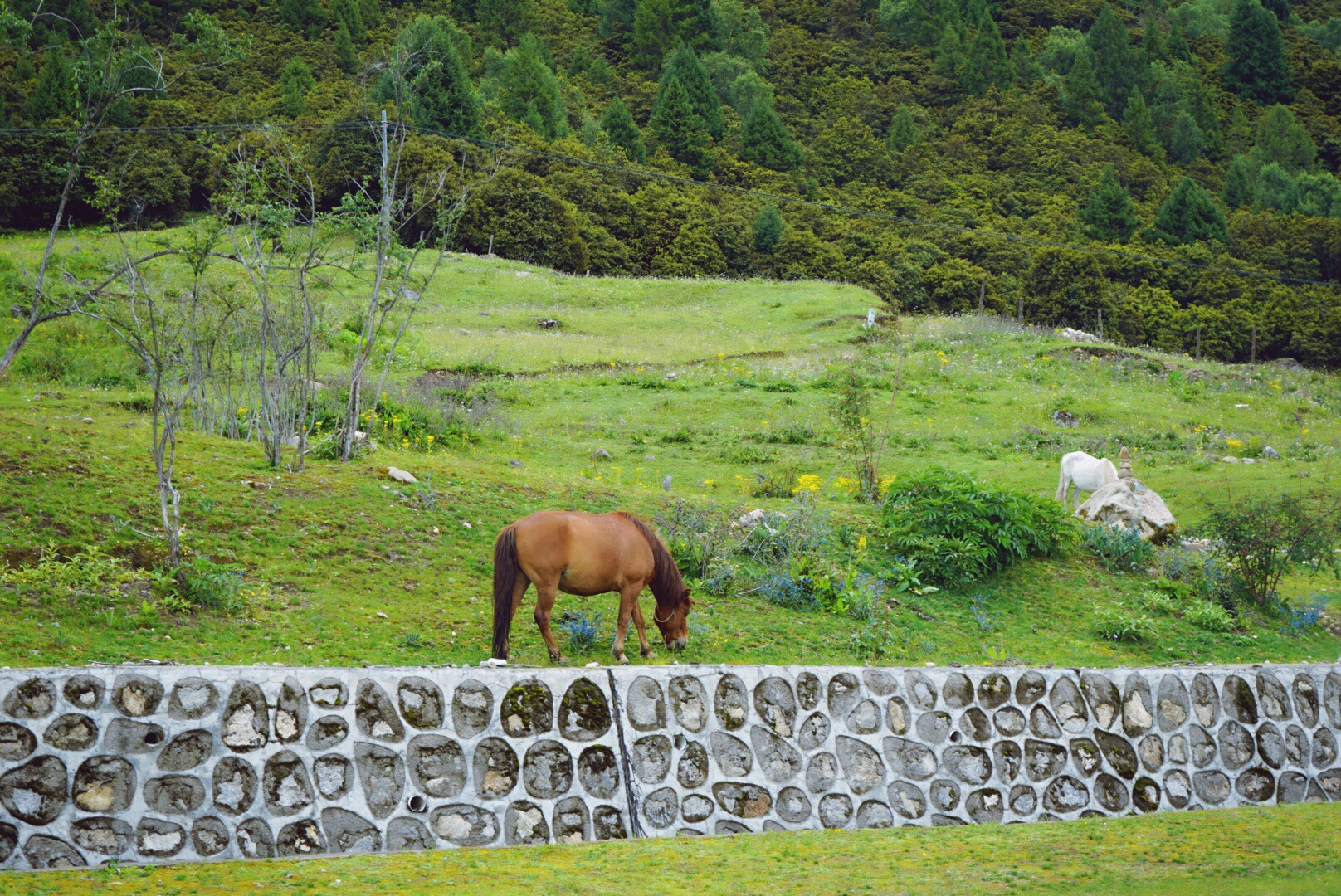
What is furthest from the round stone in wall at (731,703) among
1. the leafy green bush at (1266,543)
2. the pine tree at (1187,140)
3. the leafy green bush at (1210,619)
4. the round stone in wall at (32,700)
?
the pine tree at (1187,140)

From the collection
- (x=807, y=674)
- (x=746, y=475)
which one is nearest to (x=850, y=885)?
(x=807, y=674)

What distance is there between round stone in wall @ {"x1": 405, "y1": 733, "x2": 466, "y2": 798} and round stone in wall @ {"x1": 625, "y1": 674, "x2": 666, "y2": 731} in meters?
1.26

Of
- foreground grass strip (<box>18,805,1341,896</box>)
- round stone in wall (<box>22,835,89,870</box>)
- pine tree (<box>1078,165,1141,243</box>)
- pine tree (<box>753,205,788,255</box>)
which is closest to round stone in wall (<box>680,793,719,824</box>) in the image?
foreground grass strip (<box>18,805,1341,896</box>)

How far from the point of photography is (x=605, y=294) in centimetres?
4722

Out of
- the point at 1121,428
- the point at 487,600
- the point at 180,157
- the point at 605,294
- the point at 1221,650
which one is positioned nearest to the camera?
the point at 487,600

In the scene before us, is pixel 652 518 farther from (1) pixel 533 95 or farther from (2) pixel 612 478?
(1) pixel 533 95

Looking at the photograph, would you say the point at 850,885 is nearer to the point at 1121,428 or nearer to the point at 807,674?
the point at 807,674

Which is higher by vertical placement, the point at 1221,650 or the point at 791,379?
the point at 1221,650

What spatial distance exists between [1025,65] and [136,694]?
15243 cm

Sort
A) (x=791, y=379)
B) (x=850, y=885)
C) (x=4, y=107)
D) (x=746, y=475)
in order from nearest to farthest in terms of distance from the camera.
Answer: (x=850, y=885)
(x=746, y=475)
(x=791, y=379)
(x=4, y=107)

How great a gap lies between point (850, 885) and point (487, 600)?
6754 mm

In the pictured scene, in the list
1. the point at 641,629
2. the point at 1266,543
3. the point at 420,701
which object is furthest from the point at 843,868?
the point at 1266,543

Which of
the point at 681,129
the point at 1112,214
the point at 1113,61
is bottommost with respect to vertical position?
the point at 1112,214

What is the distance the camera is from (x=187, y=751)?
6.66 m
